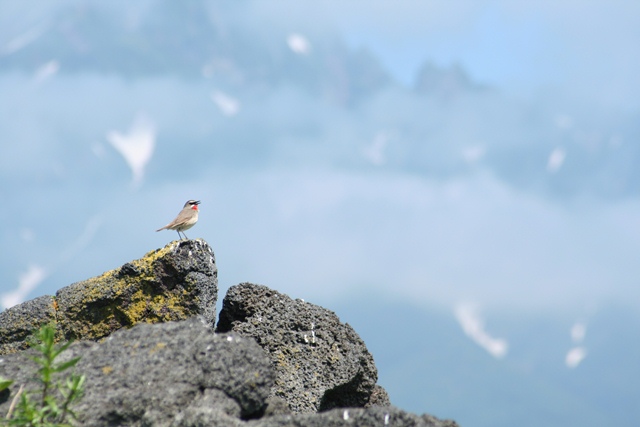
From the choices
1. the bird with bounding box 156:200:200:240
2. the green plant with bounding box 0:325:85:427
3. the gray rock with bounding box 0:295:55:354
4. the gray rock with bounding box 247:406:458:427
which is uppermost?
the bird with bounding box 156:200:200:240

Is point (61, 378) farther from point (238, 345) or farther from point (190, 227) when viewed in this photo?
point (190, 227)

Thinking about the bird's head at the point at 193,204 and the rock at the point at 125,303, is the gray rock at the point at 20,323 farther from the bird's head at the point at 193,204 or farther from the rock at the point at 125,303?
the bird's head at the point at 193,204

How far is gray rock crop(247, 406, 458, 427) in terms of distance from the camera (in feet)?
31.8

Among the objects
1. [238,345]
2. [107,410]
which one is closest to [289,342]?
[238,345]

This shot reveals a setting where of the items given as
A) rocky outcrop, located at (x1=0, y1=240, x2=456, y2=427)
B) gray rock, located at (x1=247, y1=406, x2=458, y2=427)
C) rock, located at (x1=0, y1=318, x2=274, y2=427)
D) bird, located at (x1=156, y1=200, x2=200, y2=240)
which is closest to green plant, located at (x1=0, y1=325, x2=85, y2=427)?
rock, located at (x1=0, y1=318, x2=274, y2=427)

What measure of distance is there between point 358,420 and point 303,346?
450cm

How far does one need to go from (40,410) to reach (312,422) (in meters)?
2.57

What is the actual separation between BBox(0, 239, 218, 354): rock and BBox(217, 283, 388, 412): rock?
2.03 ft

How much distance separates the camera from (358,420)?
975 centimetres

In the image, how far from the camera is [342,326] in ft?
48.4

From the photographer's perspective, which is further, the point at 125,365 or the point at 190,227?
the point at 190,227

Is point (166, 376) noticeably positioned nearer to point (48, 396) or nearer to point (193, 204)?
point (48, 396)

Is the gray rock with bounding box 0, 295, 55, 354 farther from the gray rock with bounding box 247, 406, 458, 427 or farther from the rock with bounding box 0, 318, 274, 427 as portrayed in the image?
the gray rock with bounding box 247, 406, 458, 427

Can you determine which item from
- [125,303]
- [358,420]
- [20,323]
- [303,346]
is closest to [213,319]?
[125,303]
